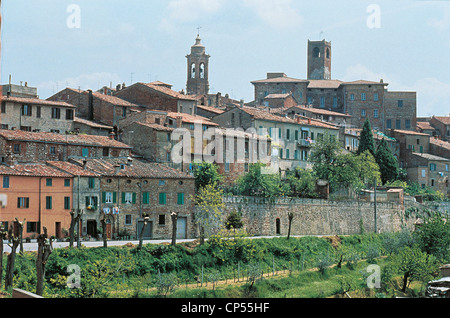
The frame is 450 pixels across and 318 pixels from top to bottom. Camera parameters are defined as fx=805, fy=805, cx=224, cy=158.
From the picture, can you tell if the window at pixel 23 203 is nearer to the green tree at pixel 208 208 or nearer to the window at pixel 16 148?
the window at pixel 16 148

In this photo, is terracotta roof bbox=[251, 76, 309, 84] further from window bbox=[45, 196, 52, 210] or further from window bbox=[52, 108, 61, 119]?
window bbox=[45, 196, 52, 210]

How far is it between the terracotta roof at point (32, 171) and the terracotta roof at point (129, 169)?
194 centimetres

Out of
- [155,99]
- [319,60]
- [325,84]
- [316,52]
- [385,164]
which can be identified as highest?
[316,52]

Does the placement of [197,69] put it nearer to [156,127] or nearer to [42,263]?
[156,127]

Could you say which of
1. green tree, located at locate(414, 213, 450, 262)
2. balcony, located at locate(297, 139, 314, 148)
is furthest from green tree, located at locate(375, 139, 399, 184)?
green tree, located at locate(414, 213, 450, 262)

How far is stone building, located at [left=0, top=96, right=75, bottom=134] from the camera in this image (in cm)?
4416

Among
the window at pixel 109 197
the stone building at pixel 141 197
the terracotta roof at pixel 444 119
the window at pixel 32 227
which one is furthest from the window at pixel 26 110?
the terracotta roof at pixel 444 119

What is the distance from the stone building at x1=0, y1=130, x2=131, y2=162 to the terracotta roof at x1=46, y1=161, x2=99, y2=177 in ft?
5.73

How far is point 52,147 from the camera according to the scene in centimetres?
4000

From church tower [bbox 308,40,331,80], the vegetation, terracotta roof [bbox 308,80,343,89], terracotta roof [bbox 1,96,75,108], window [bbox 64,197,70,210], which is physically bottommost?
the vegetation

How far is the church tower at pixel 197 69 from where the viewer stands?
80188 mm

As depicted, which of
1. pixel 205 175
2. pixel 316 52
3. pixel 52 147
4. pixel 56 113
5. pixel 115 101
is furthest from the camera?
pixel 316 52

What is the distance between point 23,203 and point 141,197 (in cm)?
614

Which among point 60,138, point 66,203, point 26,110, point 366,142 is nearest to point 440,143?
point 366,142
